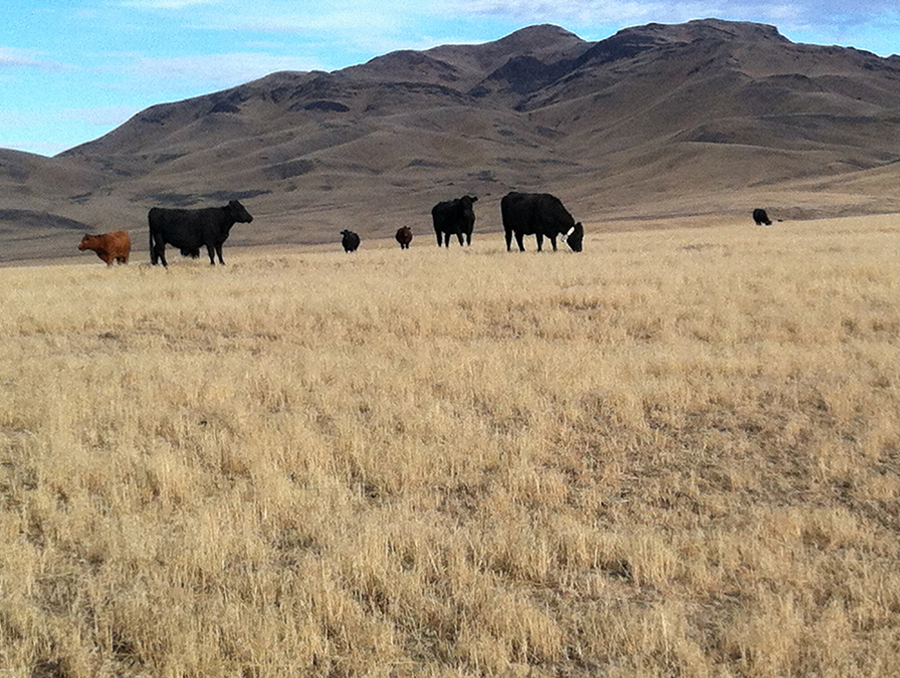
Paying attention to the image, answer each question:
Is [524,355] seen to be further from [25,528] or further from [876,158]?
[876,158]

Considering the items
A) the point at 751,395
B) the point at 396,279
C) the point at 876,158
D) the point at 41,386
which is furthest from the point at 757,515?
the point at 876,158

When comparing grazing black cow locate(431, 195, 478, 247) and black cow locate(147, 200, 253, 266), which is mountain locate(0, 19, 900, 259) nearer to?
grazing black cow locate(431, 195, 478, 247)

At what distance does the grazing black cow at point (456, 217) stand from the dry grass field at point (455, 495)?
17.3 meters

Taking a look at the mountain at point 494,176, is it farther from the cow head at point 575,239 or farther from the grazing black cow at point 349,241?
the cow head at point 575,239

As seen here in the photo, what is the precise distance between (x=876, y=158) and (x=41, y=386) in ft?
419

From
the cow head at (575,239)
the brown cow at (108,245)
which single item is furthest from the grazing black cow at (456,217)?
the brown cow at (108,245)

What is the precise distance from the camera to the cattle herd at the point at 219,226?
2283cm

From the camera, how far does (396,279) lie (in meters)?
17.2

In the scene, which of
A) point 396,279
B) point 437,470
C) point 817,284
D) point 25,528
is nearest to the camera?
point 25,528

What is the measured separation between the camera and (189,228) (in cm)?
2294

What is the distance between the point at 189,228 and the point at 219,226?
791mm

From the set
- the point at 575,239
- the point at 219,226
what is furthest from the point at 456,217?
the point at 219,226

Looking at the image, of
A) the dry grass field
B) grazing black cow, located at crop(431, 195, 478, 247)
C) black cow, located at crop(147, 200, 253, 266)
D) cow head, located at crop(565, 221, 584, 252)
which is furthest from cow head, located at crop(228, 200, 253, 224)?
the dry grass field

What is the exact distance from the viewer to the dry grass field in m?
4.07
